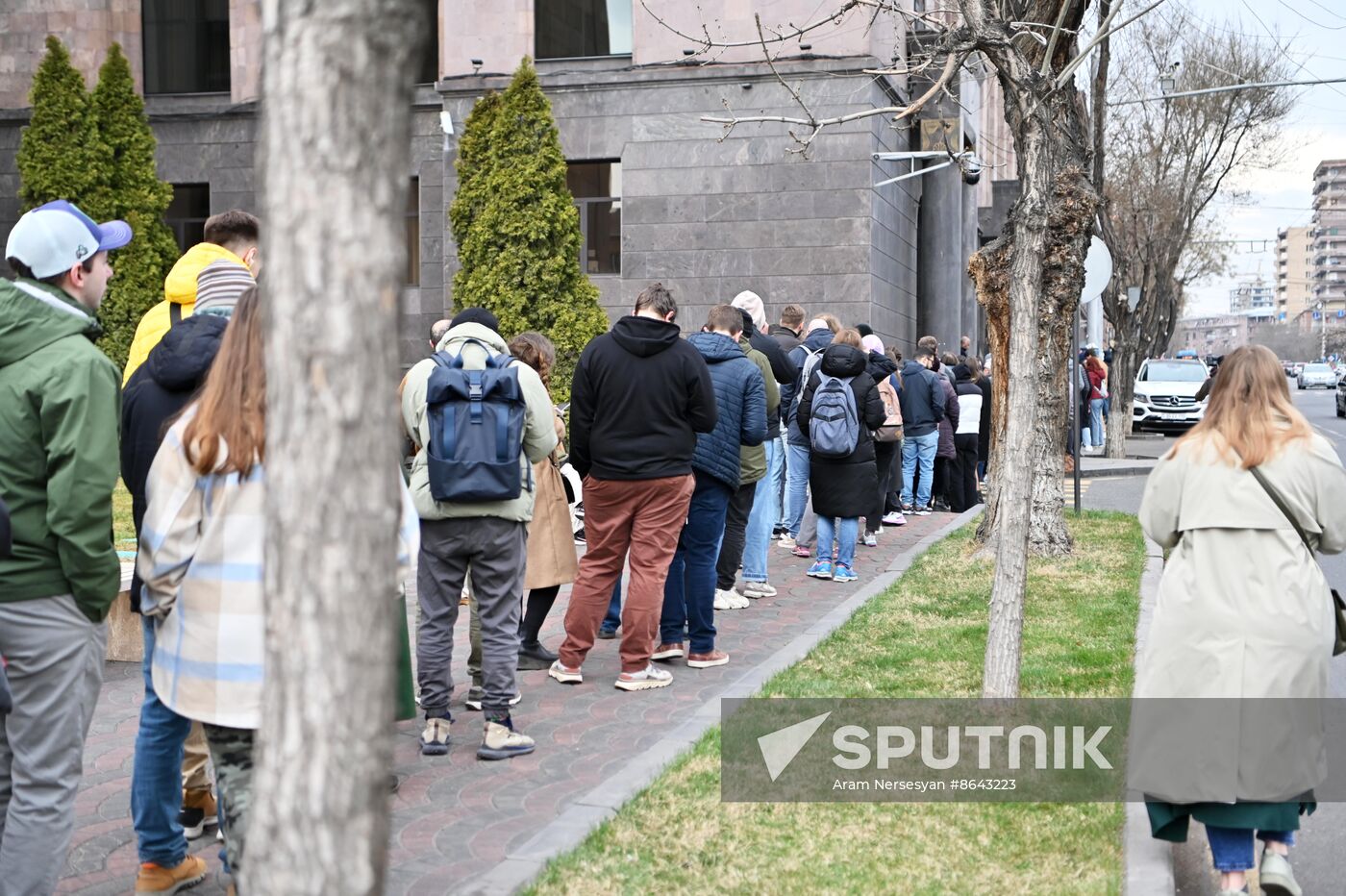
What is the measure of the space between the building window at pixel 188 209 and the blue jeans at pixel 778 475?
1670cm

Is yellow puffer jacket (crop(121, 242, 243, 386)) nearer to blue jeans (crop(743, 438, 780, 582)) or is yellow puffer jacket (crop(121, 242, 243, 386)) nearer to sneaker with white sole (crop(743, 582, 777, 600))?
blue jeans (crop(743, 438, 780, 582))

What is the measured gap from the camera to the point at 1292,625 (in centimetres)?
446

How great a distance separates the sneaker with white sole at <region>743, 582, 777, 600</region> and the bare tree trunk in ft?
28.6

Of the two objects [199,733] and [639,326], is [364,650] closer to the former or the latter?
[199,733]

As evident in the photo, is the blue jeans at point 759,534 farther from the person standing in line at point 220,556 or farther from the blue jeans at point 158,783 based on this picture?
the person standing in line at point 220,556

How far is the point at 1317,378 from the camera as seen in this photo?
9375 cm

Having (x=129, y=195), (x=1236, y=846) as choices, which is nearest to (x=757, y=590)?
(x=1236, y=846)

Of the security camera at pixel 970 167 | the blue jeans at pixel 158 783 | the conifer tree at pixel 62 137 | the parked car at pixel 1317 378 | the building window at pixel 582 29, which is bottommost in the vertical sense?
the parked car at pixel 1317 378

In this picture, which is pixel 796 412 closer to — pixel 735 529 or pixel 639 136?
pixel 735 529

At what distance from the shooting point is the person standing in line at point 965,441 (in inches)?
680

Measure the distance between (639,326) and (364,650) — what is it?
5527 mm

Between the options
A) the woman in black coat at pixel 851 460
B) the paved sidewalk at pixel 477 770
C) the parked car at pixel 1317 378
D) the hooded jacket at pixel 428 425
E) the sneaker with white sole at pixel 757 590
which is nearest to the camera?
the paved sidewalk at pixel 477 770

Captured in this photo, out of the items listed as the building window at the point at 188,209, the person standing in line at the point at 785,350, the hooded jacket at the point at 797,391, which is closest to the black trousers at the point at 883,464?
the person standing in line at the point at 785,350

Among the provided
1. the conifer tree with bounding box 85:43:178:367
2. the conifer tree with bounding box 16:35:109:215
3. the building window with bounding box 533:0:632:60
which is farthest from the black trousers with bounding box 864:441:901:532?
the conifer tree with bounding box 16:35:109:215
